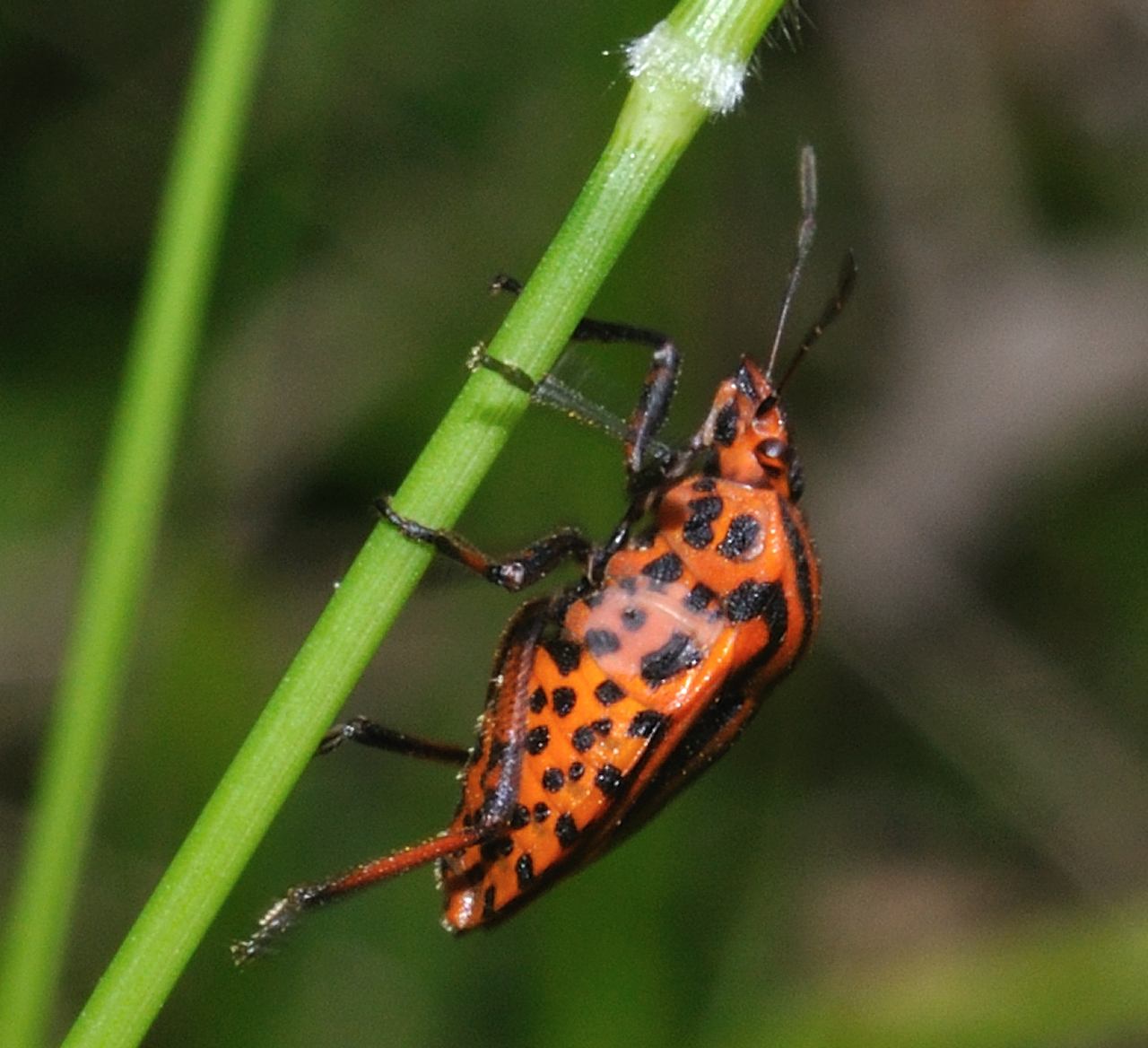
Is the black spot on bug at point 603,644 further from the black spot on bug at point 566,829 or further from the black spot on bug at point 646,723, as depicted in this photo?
the black spot on bug at point 566,829

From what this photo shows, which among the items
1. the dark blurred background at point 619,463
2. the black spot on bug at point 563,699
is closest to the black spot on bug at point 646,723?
the black spot on bug at point 563,699

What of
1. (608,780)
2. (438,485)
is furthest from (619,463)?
(438,485)

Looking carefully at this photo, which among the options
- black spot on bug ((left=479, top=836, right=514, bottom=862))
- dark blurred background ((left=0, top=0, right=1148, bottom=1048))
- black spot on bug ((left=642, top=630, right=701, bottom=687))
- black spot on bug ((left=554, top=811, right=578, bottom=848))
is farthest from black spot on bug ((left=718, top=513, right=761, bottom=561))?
dark blurred background ((left=0, top=0, right=1148, bottom=1048))

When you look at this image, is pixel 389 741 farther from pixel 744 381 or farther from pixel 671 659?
pixel 744 381

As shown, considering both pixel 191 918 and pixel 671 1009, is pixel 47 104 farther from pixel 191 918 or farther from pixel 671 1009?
pixel 191 918

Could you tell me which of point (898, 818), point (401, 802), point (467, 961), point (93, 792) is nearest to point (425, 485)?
point (93, 792)
